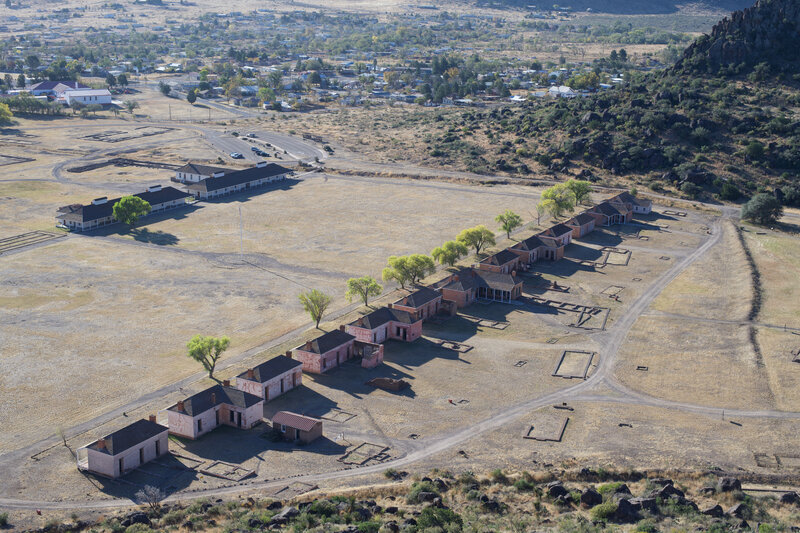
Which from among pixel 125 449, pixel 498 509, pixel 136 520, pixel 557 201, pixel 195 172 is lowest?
pixel 136 520

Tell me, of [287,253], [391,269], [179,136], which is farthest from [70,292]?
[179,136]

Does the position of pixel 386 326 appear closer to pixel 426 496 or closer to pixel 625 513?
pixel 426 496

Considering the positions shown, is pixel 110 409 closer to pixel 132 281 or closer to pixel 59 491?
pixel 59 491

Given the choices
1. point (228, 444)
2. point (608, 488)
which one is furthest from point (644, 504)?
point (228, 444)

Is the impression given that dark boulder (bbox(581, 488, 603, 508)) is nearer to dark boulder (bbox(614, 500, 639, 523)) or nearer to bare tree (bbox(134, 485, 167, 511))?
dark boulder (bbox(614, 500, 639, 523))

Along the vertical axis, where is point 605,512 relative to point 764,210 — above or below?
below

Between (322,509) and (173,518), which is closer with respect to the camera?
(322,509)
